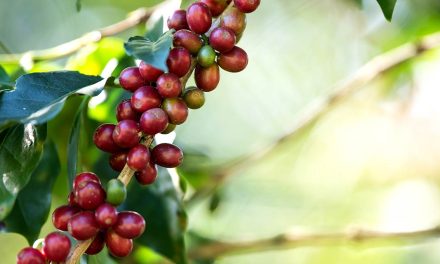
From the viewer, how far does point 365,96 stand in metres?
2.16

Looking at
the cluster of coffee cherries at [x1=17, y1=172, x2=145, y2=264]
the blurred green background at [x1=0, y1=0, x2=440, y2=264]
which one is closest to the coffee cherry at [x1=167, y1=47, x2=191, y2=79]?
the cluster of coffee cherries at [x1=17, y1=172, x2=145, y2=264]

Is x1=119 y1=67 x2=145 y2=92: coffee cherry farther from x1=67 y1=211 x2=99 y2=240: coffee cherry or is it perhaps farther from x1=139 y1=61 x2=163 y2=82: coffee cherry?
x1=67 y1=211 x2=99 y2=240: coffee cherry

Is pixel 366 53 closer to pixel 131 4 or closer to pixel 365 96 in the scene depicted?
pixel 365 96

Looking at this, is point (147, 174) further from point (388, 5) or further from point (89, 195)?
point (388, 5)

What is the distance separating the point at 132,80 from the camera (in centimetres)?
72

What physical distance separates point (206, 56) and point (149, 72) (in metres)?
0.06

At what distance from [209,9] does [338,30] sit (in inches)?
59.9

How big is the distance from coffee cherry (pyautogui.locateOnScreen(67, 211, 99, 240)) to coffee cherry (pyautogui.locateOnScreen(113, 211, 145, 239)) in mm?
22

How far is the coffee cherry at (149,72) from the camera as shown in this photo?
705mm

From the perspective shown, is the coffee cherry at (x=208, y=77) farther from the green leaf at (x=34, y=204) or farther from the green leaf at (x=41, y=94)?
the green leaf at (x=34, y=204)

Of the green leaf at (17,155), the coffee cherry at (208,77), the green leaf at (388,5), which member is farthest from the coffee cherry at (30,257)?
the green leaf at (388,5)

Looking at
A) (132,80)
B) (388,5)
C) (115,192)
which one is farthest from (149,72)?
(388,5)

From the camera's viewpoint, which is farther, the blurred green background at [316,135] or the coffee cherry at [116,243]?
the blurred green background at [316,135]

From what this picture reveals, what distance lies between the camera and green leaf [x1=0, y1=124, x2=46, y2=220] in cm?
74
